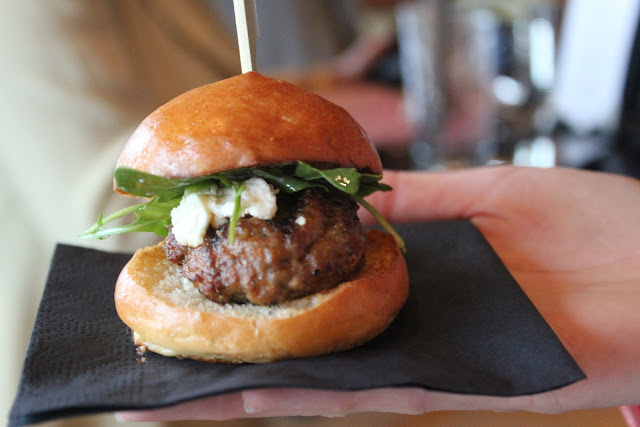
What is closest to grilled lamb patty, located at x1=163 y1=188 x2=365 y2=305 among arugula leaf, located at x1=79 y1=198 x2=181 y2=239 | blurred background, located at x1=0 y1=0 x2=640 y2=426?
arugula leaf, located at x1=79 y1=198 x2=181 y2=239

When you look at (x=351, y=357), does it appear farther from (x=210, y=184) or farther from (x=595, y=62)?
(x=595, y=62)

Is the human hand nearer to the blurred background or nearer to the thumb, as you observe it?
the thumb

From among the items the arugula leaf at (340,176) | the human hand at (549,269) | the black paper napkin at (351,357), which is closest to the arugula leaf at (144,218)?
the black paper napkin at (351,357)

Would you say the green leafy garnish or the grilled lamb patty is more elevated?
the green leafy garnish

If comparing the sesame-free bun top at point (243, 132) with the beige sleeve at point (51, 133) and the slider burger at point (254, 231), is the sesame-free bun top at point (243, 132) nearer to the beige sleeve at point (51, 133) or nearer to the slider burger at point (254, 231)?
the slider burger at point (254, 231)

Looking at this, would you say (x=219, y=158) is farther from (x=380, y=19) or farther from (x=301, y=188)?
(x=380, y=19)

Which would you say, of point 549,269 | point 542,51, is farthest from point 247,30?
point 542,51
